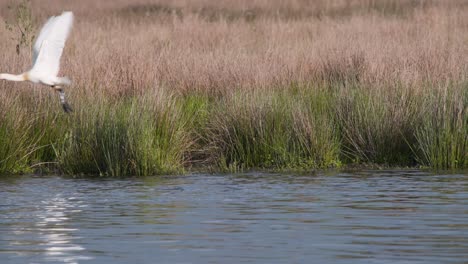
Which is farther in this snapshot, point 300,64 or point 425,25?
point 425,25

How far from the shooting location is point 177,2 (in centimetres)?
3641

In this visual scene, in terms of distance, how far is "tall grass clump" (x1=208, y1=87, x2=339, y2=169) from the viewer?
12.7 metres

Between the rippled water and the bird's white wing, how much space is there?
113 cm

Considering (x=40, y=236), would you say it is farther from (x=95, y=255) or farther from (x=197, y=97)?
(x=197, y=97)

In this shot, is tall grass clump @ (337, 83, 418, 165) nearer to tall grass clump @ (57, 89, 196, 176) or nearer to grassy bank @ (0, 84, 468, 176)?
grassy bank @ (0, 84, 468, 176)

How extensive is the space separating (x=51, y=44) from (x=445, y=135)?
409 centimetres

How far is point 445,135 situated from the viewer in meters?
12.3

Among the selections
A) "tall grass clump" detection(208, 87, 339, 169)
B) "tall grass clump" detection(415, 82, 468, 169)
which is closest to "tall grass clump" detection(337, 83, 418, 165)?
"tall grass clump" detection(208, 87, 339, 169)

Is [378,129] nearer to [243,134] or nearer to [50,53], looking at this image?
[243,134]

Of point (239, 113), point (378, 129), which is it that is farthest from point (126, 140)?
point (378, 129)

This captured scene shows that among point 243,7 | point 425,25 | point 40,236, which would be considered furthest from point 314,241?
point 243,7

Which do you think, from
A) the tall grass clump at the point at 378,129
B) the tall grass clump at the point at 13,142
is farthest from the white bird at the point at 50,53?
the tall grass clump at the point at 378,129

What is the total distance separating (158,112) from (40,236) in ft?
14.5

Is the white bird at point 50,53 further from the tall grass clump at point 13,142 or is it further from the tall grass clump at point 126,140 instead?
the tall grass clump at point 13,142
